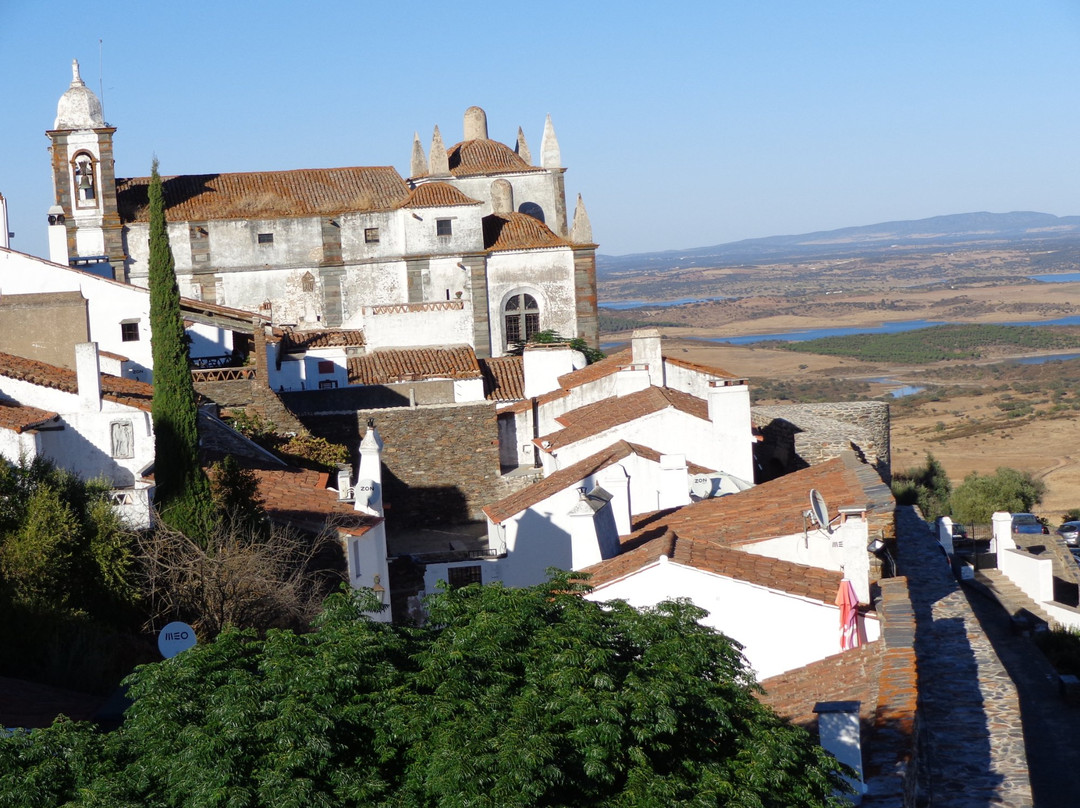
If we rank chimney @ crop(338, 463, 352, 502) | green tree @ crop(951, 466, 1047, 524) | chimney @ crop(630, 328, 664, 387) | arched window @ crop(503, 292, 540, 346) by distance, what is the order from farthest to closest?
1. arched window @ crop(503, 292, 540, 346)
2. green tree @ crop(951, 466, 1047, 524)
3. chimney @ crop(630, 328, 664, 387)
4. chimney @ crop(338, 463, 352, 502)

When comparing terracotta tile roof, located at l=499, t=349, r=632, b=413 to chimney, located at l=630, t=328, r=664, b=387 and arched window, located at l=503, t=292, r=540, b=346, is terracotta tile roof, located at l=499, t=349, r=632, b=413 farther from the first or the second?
arched window, located at l=503, t=292, r=540, b=346

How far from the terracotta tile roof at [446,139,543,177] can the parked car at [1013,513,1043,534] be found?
23475 mm

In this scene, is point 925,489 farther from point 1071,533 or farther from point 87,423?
point 87,423

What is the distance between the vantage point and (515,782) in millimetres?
8242

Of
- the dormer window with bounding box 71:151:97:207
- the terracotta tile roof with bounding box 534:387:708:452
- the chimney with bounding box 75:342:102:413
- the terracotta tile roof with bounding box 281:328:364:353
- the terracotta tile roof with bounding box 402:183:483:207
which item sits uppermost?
the dormer window with bounding box 71:151:97:207

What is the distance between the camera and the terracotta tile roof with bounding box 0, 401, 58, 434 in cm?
1927

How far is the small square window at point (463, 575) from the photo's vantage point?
21031mm

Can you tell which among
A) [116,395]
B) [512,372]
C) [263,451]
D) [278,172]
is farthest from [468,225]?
[116,395]

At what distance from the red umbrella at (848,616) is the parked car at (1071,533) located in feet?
76.4

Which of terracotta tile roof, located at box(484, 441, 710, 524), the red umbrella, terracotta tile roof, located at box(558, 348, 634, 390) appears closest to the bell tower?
terracotta tile roof, located at box(558, 348, 634, 390)

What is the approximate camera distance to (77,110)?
4706 cm

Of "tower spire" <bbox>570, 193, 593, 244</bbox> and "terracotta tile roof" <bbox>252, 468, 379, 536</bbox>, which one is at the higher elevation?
"tower spire" <bbox>570, 193, 593, 244</bbox>

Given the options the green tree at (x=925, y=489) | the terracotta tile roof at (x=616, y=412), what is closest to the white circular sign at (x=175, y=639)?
the terracotta tile roof at (x=616, y=412)

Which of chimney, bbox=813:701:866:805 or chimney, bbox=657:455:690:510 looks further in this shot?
chimney, bbox=657:455:690:510
